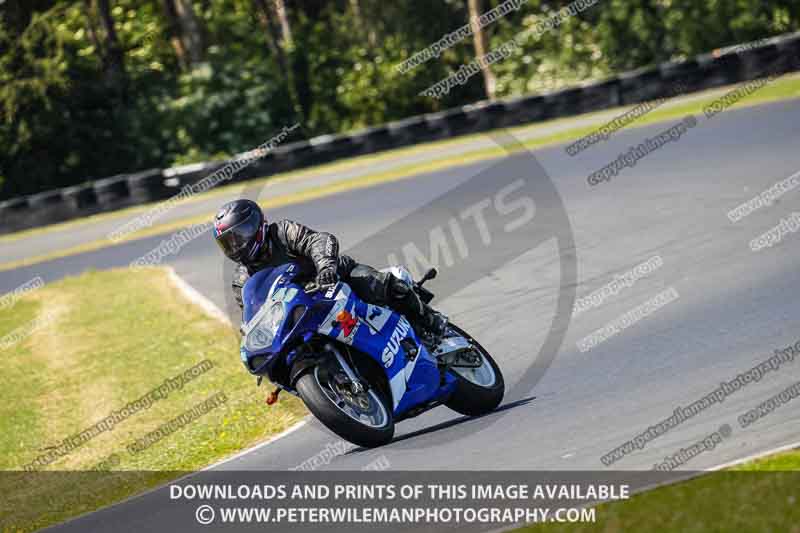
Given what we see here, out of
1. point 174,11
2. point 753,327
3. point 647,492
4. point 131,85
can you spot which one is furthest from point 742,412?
point 174,11

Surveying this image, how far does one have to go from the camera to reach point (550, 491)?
6523 mm

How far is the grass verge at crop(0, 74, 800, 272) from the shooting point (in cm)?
2305

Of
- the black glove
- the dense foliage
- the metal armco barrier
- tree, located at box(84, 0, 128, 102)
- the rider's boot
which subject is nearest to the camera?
the black glove

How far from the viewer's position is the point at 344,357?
7852mm

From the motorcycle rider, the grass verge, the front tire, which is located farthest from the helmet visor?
the grass verge

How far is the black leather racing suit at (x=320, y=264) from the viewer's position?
314 inches

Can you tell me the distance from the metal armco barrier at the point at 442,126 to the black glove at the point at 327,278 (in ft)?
70.1

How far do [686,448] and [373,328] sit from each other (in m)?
2.21

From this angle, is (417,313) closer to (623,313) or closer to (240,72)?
(623,313)

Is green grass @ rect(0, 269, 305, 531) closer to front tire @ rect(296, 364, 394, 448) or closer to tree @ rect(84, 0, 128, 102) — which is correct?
front tire @ rect(296, 364, 394, 448)

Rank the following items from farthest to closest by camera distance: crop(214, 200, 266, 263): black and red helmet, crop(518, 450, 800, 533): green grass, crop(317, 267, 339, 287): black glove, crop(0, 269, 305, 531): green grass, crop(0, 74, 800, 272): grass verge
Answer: crop(0, 74, 800, 272): grass verge < crop(0, 269, 305, 531): green grass < crop(214, 200, 266, 263): black and red helmet < crop(317, 267, 339, 287): black glove < crop(518, 450, 800, 533): green grass

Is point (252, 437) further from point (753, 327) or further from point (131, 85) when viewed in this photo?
point (131, 85)

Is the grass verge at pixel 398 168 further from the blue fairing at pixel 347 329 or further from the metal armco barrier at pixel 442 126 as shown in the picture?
the blue fairing at pixel 347 329

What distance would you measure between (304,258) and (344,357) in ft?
2.51
